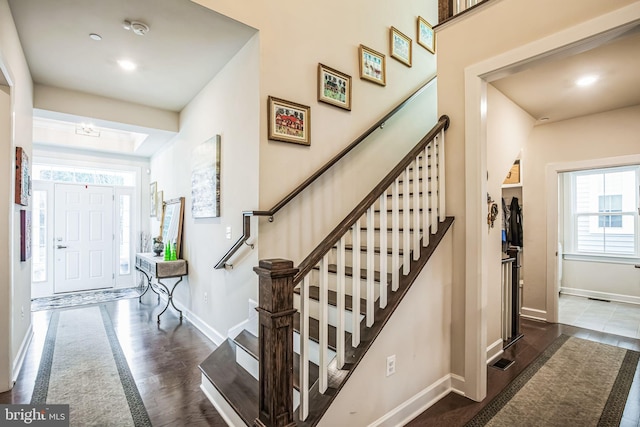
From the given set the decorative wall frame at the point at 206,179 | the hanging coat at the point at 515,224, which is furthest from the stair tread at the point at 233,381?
the hanging coat at the point at 515,224

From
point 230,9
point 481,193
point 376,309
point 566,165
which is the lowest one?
point 376,309

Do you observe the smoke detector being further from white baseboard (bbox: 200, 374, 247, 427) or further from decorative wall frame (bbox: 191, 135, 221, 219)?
white baseboard (bbox: 200, 374, 247, 427)

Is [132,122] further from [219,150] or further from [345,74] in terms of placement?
[345,74]

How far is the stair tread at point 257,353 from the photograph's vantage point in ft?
5.82

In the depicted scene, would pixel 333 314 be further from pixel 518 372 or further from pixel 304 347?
pixel 518 372

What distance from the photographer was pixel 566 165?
3.93 m

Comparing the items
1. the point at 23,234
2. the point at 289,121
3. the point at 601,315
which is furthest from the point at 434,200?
the point at 601,315

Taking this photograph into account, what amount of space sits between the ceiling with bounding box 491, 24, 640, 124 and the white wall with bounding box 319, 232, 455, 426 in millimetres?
1428

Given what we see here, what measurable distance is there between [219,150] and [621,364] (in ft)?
13.8

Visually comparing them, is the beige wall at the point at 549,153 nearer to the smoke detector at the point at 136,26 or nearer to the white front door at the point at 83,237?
the smoke detector at the point at 136,26

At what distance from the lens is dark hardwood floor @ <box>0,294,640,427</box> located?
6.96 ft

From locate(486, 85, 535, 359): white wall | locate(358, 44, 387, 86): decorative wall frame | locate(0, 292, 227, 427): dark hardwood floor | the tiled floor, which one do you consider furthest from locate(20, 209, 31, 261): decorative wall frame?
the tiled floor

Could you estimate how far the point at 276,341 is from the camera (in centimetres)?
140

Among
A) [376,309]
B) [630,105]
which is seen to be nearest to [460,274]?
[376,309]
